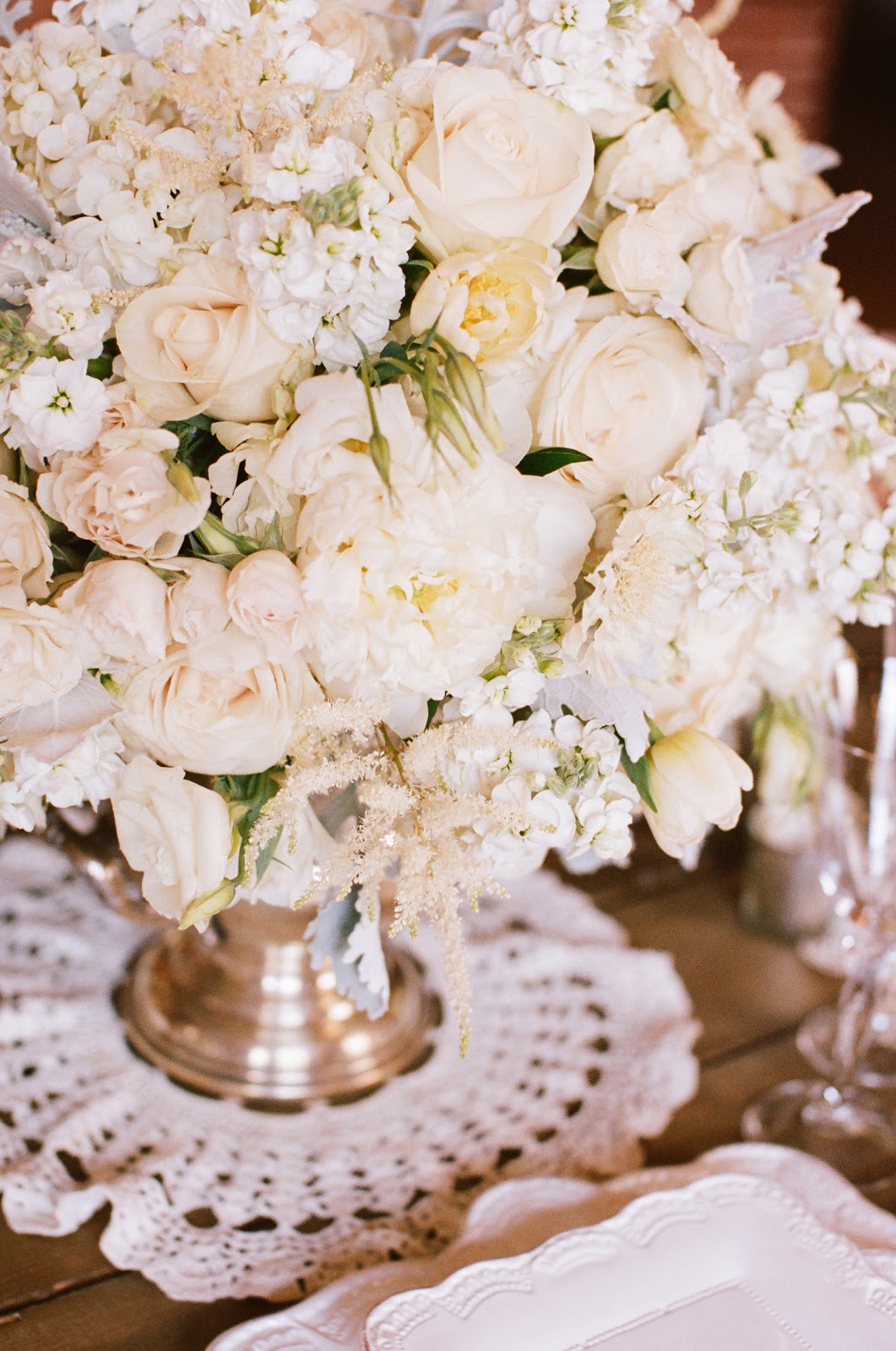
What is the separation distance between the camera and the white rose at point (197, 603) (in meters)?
0.56

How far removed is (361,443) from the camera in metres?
0.55

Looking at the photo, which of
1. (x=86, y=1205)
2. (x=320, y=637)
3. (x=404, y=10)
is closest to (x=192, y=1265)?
(x=86, y=1205)

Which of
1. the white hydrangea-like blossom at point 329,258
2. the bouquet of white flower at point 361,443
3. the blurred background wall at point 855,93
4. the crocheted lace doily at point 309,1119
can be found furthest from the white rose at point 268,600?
the blurred background wall at point 855,93

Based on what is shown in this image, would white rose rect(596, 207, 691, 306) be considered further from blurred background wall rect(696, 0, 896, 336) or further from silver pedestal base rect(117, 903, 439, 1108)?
blurred background wall rect(696, 0, 896, 336)

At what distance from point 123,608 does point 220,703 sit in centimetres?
7

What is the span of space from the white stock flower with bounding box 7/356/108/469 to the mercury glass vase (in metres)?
0.33

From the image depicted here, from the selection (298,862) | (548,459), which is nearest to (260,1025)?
(298,862)

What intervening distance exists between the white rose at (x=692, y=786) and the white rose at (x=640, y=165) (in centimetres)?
29

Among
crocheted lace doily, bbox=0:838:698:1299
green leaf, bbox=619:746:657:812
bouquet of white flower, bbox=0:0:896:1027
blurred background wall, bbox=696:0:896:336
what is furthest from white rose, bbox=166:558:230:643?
blurred background wall, bbox=696:0:896:336

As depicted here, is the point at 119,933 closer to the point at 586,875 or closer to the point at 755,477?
the point at 586,875

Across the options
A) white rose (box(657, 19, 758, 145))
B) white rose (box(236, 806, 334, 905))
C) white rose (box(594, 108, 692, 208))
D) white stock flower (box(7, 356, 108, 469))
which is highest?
white rose (box(657, 19, 758, 145))

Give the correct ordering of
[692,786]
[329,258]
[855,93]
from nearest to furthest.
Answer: [329,258] → [692,786] → [855,93]

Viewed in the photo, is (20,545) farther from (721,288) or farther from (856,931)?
(856,931)

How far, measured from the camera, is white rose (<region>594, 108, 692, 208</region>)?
65 centimetres
